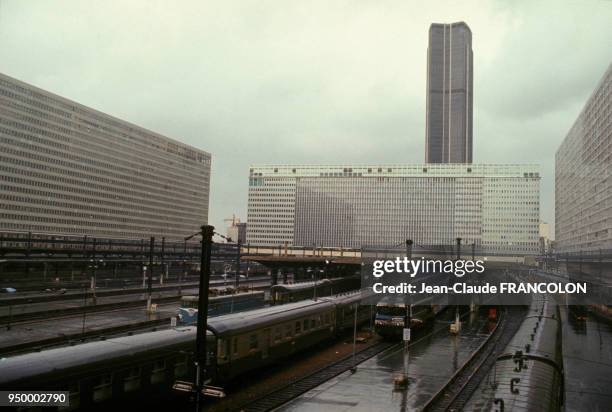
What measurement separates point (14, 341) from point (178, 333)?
1725 cm

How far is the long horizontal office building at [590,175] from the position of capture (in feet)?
253

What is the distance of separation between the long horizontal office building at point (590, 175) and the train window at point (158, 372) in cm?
7072

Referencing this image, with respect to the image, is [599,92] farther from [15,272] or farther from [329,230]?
[329,230]

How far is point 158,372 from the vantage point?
17.9 m

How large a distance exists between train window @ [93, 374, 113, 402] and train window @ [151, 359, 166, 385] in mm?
1974

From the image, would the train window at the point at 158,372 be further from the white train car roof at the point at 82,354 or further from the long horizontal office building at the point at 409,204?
the long horizontal office building at the point at 409,204

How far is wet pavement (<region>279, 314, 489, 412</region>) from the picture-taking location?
20.2 metres

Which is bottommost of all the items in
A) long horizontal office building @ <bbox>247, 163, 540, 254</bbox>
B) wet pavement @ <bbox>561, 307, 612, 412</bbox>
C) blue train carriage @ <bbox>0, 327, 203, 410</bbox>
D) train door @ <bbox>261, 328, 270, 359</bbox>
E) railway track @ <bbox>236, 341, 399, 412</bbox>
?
wet pavement @ <bbox>561, 307, 612, 412</bbox>

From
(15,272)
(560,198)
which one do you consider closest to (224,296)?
(15,272)

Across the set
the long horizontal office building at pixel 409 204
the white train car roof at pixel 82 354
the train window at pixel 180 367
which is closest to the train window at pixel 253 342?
the white train car roof at pixel 82 354

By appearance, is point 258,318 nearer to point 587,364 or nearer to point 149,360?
point 149,360

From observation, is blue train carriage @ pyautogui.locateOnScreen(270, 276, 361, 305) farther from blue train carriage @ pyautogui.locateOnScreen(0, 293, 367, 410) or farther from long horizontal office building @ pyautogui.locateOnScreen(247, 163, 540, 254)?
long horizontal office building @ pyautogui.locateOnScreen(247, 163, 540, 254)

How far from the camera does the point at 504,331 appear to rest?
43406 mm

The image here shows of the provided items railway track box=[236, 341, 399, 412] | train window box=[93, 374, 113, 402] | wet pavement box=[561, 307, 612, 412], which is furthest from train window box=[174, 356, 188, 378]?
wet pavement box=[561, 307, 612, 412]
